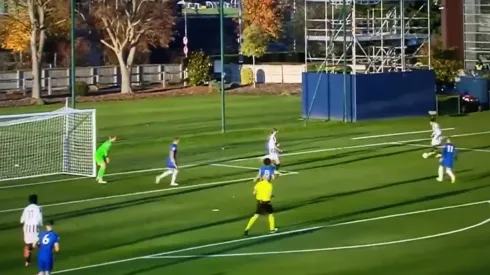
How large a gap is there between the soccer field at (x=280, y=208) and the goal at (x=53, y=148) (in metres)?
1.28

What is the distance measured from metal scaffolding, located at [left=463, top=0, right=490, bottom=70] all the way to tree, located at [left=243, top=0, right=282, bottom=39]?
30.6m

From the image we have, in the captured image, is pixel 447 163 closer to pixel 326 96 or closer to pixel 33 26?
pixel 326 96

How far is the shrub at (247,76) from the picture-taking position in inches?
3430

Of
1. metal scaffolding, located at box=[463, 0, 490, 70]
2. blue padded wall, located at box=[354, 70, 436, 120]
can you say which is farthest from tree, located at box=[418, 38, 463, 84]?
blue padded wall, located at box=[354, 70, 436, 120]

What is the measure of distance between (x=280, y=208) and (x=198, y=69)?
2114 inches

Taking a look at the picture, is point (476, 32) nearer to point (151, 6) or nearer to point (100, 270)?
point (151, 6)

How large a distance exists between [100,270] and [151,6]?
61.8 meters

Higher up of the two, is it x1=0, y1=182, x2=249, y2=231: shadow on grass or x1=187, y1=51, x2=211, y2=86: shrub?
x1=187, y1=51, x2=211, y2=86: shrub

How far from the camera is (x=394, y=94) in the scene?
59.1 metres

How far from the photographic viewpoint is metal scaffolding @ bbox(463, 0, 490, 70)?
3034 inches

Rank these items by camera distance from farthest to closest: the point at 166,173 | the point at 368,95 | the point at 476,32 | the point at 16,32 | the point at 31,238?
1. the point at 16,32
2. the point at 476,32
3. the point at 368,95
4. the point at 166,173
5. the point at 31,238

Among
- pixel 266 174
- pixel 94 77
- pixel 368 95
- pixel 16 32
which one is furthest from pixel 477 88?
pixel 266 174

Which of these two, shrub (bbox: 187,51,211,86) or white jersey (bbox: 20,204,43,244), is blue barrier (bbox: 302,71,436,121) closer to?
shrub (bbox: 187,51,211,86)

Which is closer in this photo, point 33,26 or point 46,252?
point 46,252
